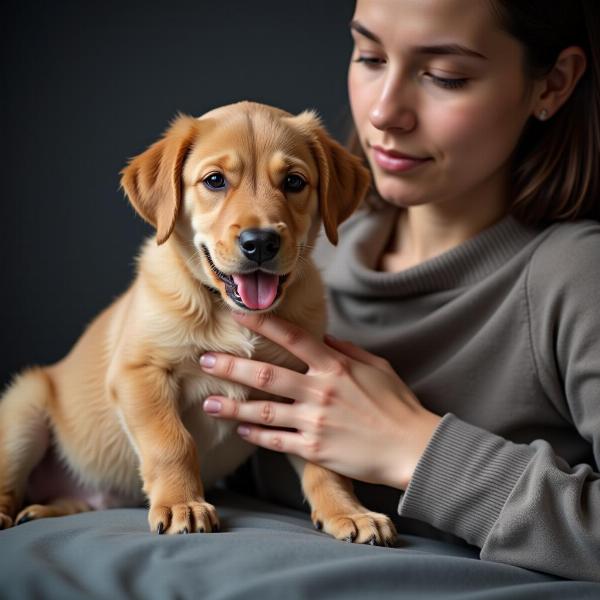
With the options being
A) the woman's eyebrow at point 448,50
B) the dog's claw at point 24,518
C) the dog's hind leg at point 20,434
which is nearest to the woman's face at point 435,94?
the woman's eyebrow at point 448,50

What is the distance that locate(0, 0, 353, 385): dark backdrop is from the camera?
10.0 ft

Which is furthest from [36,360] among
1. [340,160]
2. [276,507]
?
[340,160]

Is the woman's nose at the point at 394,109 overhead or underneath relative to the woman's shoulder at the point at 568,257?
overhead

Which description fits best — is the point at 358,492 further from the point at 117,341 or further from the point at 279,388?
the point at 117,341

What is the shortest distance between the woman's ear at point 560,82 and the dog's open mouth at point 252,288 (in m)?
0.83

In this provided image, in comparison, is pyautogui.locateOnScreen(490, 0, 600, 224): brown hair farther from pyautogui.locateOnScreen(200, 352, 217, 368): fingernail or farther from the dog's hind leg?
the dog's hind leg

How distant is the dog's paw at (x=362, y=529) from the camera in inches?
69.1

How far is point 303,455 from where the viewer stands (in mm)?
1965

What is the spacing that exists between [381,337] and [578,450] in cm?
55

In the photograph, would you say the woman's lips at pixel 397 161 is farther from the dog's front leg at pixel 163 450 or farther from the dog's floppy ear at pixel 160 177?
the dog's front leg at pixel 163 450

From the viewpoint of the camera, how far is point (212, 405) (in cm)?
197

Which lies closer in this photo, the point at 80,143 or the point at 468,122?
the point at 468,122

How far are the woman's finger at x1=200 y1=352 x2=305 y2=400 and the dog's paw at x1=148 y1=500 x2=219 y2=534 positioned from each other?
1.00 ft

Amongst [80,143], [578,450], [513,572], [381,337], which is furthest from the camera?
[80,143]
